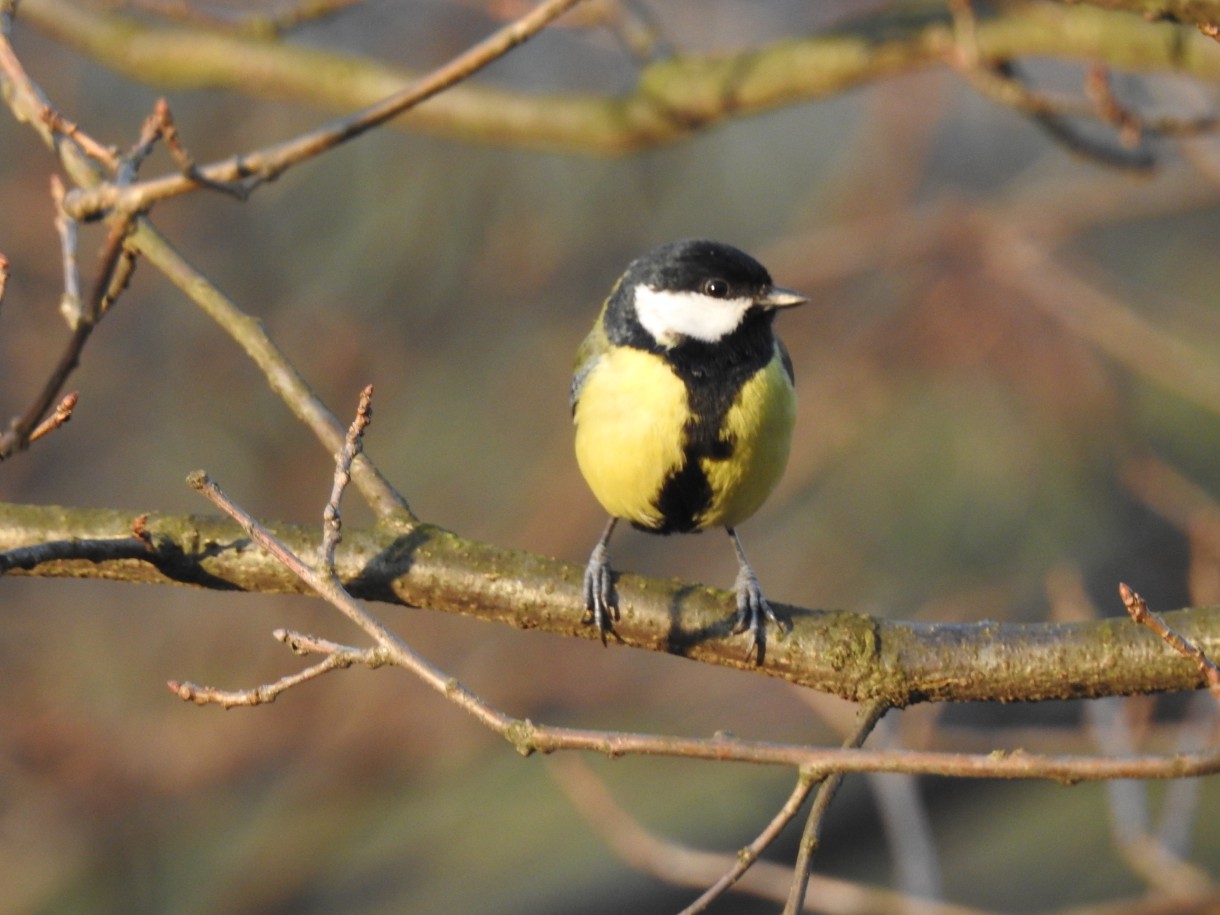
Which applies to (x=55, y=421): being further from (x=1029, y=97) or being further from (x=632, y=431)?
(x=1029, y=97)

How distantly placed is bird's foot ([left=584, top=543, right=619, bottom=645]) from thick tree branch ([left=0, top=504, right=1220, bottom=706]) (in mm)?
14

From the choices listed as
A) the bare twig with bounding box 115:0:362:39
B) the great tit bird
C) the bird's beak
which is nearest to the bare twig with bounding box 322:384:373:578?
the great tit bird

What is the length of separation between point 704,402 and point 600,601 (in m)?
0.59

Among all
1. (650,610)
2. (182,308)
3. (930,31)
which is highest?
(182,308)

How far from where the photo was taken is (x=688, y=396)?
8.13ft

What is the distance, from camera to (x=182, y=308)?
4996 millimetres

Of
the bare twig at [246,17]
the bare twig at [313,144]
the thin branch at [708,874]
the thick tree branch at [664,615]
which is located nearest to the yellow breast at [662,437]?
the thick tree branch at [664,615]

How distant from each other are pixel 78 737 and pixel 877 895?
8.89ft

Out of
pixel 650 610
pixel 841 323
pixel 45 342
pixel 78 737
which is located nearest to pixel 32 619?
pixel 78 737

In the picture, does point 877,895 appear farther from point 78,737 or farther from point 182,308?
point 182,308

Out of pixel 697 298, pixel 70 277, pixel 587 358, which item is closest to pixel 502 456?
pixel 587 358

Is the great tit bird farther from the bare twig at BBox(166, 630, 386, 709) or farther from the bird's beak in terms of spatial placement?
the bare twig at BBox(166, 630, 386, 709)

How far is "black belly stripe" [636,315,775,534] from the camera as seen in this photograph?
2.45 meters

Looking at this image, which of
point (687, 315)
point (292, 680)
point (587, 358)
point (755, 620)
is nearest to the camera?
point (292, 680)
